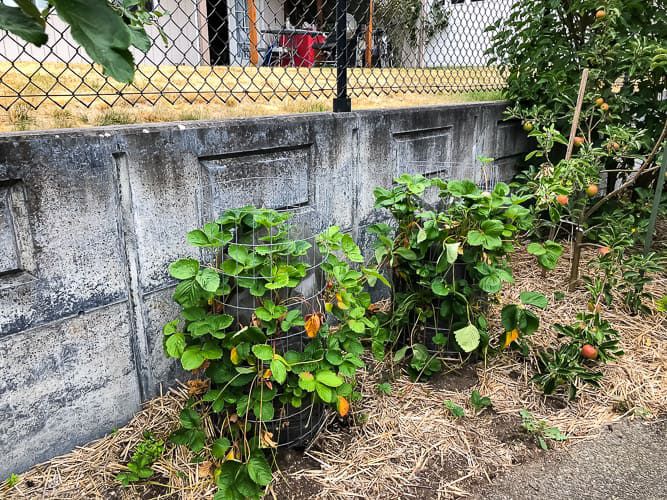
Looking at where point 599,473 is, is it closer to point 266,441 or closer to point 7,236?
point 266,441

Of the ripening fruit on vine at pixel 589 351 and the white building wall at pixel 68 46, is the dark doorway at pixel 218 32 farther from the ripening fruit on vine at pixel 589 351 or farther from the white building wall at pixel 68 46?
the ripening fruit on vine at pixel 589 351

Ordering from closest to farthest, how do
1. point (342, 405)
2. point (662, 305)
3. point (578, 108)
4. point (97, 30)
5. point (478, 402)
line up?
1. point (97, 30)
2. point (342, 405)
3. point (478, 402)
4. point (662, 305)
5. point (578, 108)

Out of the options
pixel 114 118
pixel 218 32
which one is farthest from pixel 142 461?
pixel 218 32

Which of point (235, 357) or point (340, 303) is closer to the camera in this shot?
point (235, 357)

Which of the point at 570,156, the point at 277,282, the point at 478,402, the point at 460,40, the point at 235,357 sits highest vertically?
the point at 460,40

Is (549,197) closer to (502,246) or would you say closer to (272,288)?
(502,246)

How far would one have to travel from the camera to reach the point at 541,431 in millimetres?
2438

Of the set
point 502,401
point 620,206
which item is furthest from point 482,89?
point 502,401

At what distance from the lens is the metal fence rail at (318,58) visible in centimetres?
310

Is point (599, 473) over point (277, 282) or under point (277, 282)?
under

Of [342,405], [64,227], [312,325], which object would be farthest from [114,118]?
[342,405]

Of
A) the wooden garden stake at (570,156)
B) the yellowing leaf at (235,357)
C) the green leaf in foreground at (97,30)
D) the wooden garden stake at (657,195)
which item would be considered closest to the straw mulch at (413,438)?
the yellowing leaf at (235,357)

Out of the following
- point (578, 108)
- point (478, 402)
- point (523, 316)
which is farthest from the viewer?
point (578, 108)

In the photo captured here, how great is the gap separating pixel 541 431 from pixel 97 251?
212 centimetres
